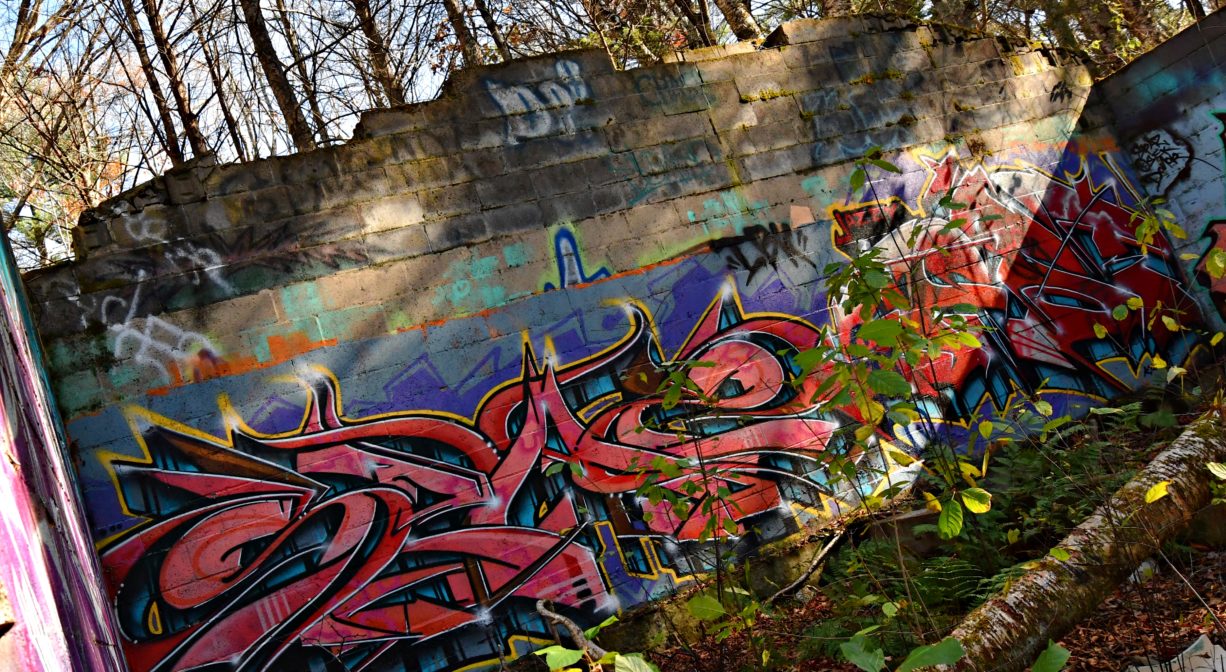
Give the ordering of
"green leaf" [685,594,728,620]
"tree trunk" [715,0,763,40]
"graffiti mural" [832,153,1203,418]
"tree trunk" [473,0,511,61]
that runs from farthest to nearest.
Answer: "tree trunk" [473,0,511,61]
"tree trunk" [715,0,763,40]
"graffiti mural" [832,153,1203,418]
"green leaf" [685,594,728,620]

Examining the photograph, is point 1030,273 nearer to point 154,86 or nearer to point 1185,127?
point 1185,127

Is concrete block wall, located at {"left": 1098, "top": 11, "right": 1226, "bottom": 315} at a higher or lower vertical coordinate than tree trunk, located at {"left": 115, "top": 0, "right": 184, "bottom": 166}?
lower

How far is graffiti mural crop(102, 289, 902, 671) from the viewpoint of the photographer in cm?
496

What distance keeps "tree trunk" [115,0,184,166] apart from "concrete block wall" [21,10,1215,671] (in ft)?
17.0

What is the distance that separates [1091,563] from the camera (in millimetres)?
3791

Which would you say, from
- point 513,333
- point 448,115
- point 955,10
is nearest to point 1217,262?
point 513,333

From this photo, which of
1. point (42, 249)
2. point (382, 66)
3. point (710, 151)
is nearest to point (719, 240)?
point (710, 151)

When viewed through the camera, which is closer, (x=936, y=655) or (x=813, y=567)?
(x=936, y=655)

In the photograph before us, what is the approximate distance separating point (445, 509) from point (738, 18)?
7.90 m

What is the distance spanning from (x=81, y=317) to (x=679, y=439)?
12.3ft

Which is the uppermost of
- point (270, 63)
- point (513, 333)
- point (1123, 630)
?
point (270, 63)

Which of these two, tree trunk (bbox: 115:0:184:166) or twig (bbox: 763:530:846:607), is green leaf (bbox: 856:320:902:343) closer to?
twig (bbox: 763:530:846:607)

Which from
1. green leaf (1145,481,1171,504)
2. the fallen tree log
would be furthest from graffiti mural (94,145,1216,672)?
green leaf (1145,481,1171,504)

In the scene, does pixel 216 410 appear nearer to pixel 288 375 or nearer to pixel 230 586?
pixel 288 375
